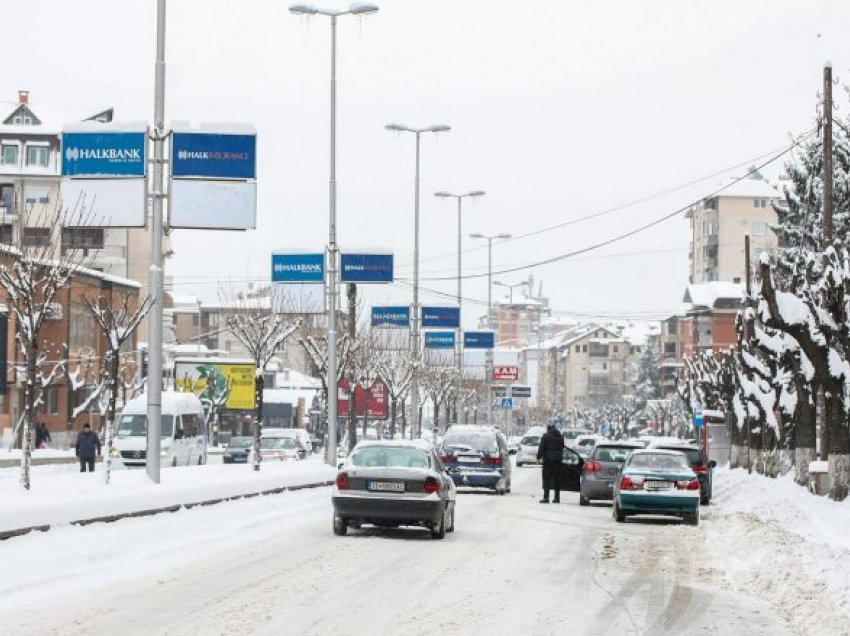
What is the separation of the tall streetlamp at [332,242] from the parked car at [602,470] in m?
12.2

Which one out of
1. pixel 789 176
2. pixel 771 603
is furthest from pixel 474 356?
pixel 771 603

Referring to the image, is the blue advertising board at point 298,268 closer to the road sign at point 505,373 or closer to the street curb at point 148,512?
the street curb at point 148,512

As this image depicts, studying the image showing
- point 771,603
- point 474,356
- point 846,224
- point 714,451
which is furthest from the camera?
point 474,356

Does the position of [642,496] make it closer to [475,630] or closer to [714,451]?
[475,630]

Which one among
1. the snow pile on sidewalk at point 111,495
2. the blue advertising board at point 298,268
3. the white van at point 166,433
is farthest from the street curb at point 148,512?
the white van at point 166,433

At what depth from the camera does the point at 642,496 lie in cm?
2739

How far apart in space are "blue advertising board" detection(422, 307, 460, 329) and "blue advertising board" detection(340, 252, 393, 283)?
18963 millimetres

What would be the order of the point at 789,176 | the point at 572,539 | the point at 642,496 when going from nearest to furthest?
the point at 572,539, the point at 642,496, the point at 789,176

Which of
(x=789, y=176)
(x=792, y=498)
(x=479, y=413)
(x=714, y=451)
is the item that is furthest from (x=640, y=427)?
(x=792, y=498)

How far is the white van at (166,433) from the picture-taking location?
50406 mm

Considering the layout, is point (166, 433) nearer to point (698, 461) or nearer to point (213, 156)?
point (698, 461)

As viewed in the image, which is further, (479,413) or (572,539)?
(479,413)

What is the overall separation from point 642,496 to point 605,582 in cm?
1172

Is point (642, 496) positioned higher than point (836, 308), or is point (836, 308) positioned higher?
point (836, 308)
